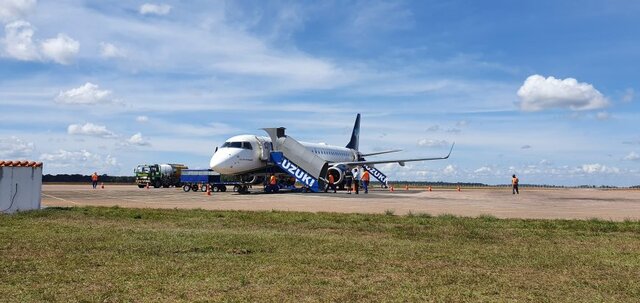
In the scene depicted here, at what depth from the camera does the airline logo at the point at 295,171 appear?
3988 cm

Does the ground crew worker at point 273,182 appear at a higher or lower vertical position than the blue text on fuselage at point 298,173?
lower

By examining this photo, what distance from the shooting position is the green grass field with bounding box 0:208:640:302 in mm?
6672

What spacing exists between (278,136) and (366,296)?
35.8 meters

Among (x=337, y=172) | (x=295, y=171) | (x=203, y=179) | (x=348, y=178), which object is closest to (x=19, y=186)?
(x=295, y=171)

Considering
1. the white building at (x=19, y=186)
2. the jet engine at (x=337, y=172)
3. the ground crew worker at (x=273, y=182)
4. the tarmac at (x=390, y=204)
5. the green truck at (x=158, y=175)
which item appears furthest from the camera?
the green truck at (x=158, y=175)

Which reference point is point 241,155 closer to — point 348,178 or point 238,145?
point 238,145

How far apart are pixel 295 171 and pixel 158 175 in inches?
877

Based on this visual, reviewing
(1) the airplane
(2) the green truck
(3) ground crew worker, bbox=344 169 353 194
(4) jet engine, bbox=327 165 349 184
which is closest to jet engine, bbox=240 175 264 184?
(1) the airplane

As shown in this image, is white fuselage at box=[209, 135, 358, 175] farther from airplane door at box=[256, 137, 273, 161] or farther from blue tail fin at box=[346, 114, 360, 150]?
blue tail fin at box=[346, 114, 360, 150]

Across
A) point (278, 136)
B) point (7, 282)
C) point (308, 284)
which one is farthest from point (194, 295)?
point (278, 136)

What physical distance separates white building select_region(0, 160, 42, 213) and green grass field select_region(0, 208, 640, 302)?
338 centimetres

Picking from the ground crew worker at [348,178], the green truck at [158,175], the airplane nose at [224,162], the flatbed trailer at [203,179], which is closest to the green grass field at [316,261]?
the airplane nose at [224,162]

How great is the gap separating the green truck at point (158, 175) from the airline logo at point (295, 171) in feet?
66.2

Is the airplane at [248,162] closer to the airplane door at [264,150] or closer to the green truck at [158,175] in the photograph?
the airplane door at [264,150]
